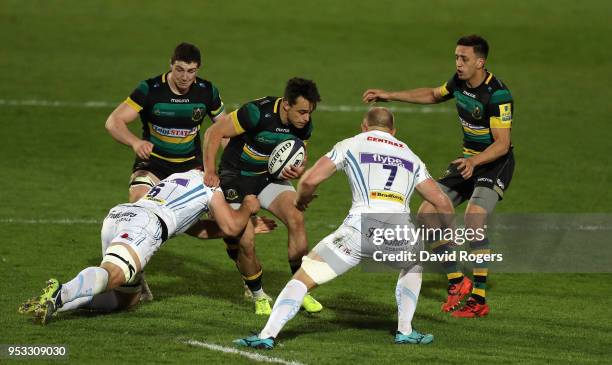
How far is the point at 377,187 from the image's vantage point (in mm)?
10602

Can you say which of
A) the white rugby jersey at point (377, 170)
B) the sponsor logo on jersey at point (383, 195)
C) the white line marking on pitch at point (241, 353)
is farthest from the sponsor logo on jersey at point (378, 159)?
the white line marking on pitch at point (241, 353)

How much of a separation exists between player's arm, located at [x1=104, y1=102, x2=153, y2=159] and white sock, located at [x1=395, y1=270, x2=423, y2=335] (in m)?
3.25

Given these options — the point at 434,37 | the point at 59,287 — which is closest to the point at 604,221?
the point at 59,287

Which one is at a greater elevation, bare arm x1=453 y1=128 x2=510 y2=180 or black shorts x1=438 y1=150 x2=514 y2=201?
bare arm x1=453 y1=128 x2=510 y2=180

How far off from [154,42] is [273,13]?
180 inches

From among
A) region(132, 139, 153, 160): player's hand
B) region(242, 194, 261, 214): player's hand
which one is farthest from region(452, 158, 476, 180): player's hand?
region(132, 139, 153, 160): player's hand

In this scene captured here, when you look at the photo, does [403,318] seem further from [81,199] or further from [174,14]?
[174,14]

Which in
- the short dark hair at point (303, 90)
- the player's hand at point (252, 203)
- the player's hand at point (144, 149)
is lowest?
the player's hand at point (252, 203)

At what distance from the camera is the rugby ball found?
11.7m

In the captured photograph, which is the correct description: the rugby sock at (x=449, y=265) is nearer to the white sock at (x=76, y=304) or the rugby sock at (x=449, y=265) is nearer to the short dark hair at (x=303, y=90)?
the short dark hair at (x=303, y=90)

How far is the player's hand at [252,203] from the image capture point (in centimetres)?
1184

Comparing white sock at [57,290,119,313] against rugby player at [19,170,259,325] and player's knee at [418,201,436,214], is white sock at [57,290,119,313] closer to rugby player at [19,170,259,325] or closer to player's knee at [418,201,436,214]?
rugby player at [19,170,259,325]

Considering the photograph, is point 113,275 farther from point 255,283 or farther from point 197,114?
point 197,114

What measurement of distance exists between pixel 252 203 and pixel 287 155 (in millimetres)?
598
